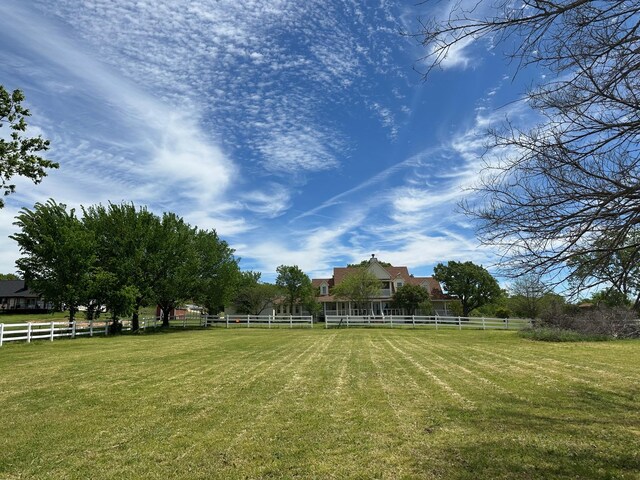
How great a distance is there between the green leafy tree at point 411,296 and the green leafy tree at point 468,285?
156 inches

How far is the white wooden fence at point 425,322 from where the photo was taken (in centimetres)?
3400

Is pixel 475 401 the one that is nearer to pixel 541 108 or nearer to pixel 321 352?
pixel 541 108

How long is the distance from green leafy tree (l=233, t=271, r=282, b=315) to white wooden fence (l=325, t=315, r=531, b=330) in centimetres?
1314

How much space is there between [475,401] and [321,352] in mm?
8896

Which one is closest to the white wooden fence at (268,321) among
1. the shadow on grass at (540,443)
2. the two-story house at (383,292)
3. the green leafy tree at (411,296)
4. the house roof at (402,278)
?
the two-story house at (383,292)

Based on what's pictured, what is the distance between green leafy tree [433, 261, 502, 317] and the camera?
4816 centimetres

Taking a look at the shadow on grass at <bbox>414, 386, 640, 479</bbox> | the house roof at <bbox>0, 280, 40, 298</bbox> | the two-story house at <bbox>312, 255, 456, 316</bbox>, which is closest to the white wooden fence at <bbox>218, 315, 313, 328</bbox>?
the two-story house at <bbox>312, 255, 456, 316</bbox>

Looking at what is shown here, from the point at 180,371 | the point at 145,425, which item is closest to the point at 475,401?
the point at 145,425

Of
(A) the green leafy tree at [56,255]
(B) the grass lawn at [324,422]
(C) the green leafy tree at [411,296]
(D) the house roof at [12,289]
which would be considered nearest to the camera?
(B) the grass lawn at [324,422]

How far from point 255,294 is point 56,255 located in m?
26.7

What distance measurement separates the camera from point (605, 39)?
165 inches

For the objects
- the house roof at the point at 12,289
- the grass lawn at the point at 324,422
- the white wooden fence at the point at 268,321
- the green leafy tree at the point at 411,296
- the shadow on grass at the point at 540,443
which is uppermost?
the house roof at the point at 12,289

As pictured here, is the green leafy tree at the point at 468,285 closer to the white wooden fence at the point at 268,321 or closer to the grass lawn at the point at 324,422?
the white wooden fence at the point at 268,321

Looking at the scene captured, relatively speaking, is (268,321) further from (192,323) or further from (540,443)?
(540,443)
